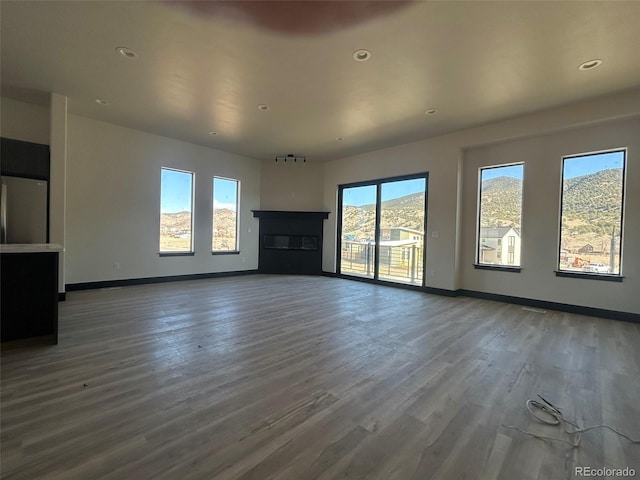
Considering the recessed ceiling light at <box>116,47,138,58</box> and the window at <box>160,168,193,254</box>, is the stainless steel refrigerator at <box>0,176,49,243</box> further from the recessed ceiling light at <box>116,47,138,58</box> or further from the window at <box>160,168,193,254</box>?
the recessed ceiling light at <box>116,47,138,58</box>

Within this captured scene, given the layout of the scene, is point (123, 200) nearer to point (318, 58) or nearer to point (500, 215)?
point (318, 58)

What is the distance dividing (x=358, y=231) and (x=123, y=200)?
518cm

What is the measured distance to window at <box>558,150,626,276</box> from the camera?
418 centimetres

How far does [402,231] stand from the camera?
259 inches

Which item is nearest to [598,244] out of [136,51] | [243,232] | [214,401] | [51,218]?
[214,401]

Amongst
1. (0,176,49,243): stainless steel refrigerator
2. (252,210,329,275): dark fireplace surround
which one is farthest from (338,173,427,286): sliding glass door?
(0,176,49,243): stainless steel refrigerator

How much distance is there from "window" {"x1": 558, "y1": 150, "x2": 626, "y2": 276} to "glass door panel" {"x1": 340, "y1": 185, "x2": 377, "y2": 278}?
3571 mm

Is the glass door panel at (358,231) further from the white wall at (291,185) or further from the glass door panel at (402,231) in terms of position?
the white wall at (291,185)

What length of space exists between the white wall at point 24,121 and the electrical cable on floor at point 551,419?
23.1 feet

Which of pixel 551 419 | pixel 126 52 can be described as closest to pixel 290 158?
pixel 126 52

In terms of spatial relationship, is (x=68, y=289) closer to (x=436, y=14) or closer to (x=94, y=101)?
(x=94, y=101)

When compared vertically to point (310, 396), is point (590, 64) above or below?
above

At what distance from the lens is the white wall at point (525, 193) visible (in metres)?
4.04

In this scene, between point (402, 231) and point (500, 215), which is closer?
point (500, 215)
